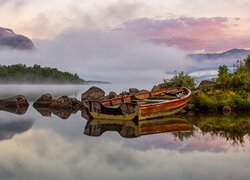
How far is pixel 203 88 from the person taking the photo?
87.6ft

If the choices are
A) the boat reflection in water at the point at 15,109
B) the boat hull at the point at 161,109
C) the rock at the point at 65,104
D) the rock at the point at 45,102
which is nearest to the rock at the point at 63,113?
the rock at the point at 65,104

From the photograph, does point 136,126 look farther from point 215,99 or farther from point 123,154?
point 215,99

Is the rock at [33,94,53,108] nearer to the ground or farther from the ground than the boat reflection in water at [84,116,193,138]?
farther from the ground

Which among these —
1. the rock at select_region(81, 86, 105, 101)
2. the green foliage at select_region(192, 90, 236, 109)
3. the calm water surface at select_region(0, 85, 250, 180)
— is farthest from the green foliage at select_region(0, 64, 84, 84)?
the calm water surface at select_region(0, 85, 250, 180)

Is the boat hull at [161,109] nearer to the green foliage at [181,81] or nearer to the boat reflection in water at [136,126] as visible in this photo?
the boat reflection in water at [136,126]

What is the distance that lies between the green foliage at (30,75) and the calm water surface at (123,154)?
385 ft

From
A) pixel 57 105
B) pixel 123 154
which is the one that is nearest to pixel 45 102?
pixel 57 105

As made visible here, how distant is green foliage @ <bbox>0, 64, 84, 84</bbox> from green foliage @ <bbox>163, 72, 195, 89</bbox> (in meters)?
107

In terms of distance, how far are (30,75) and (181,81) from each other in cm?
11130

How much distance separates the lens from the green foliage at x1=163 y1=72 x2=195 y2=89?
2845cm

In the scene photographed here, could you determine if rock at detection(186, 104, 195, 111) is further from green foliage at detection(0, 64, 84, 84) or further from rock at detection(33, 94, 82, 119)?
green foliage at detection(0, 64, 84, 84)

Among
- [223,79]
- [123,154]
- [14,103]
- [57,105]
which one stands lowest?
[123,154]

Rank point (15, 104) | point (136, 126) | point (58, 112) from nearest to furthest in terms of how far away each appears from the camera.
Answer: point (136, 126) < point (58, 112) < point (15, 104)

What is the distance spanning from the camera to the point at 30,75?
134 m
